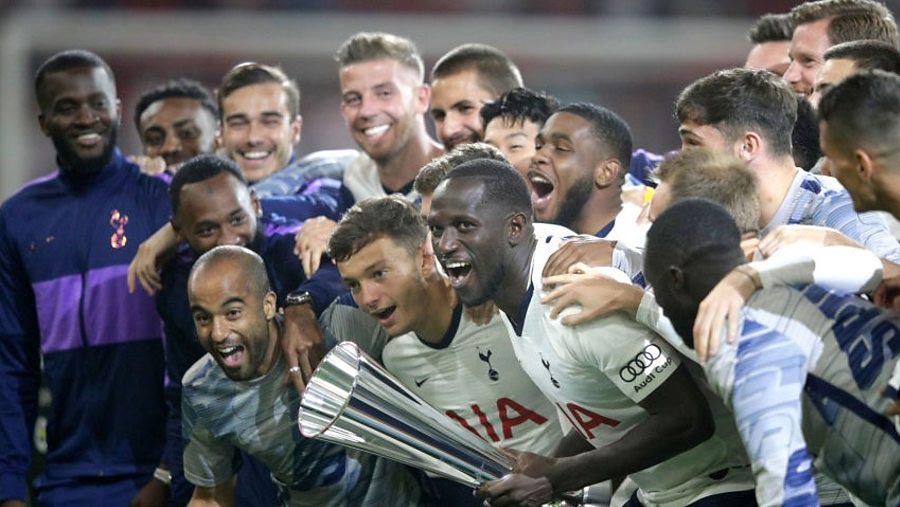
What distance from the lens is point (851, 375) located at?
290 centimetres

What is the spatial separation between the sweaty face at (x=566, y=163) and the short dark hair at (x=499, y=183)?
59 cm

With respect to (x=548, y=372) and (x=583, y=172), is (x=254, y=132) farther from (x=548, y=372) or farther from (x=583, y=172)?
(x=548, y=372)

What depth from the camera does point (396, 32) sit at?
11258 mm

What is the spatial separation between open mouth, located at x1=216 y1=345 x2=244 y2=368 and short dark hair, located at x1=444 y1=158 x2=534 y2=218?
968 mm

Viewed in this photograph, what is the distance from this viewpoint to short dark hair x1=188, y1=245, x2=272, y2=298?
13.8 feet

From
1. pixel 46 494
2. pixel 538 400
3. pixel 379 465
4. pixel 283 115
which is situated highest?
pixel 283 115

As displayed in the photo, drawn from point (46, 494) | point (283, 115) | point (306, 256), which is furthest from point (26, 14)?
point (306, 256)

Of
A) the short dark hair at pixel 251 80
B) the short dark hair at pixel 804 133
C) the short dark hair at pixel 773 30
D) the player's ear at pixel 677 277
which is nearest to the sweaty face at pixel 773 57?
the short dark hair at pixel 773 30

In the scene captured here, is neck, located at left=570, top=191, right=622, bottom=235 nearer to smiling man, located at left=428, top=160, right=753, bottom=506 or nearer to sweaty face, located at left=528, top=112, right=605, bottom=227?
sweaty face, located at left=528, top=112, right=605, bottom=227

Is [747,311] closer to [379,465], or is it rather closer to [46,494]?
[379,465]

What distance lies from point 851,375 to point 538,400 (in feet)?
4.16

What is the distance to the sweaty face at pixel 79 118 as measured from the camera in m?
5.28

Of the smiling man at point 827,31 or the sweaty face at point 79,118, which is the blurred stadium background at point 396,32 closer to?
the sweaty face at point 79,118

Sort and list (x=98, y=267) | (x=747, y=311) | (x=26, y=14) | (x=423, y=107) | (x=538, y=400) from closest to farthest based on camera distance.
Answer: (x=747, y=311), (x=538, y=400), (x=98, y=267), (x=423, y=107), (x=26, y=14)
